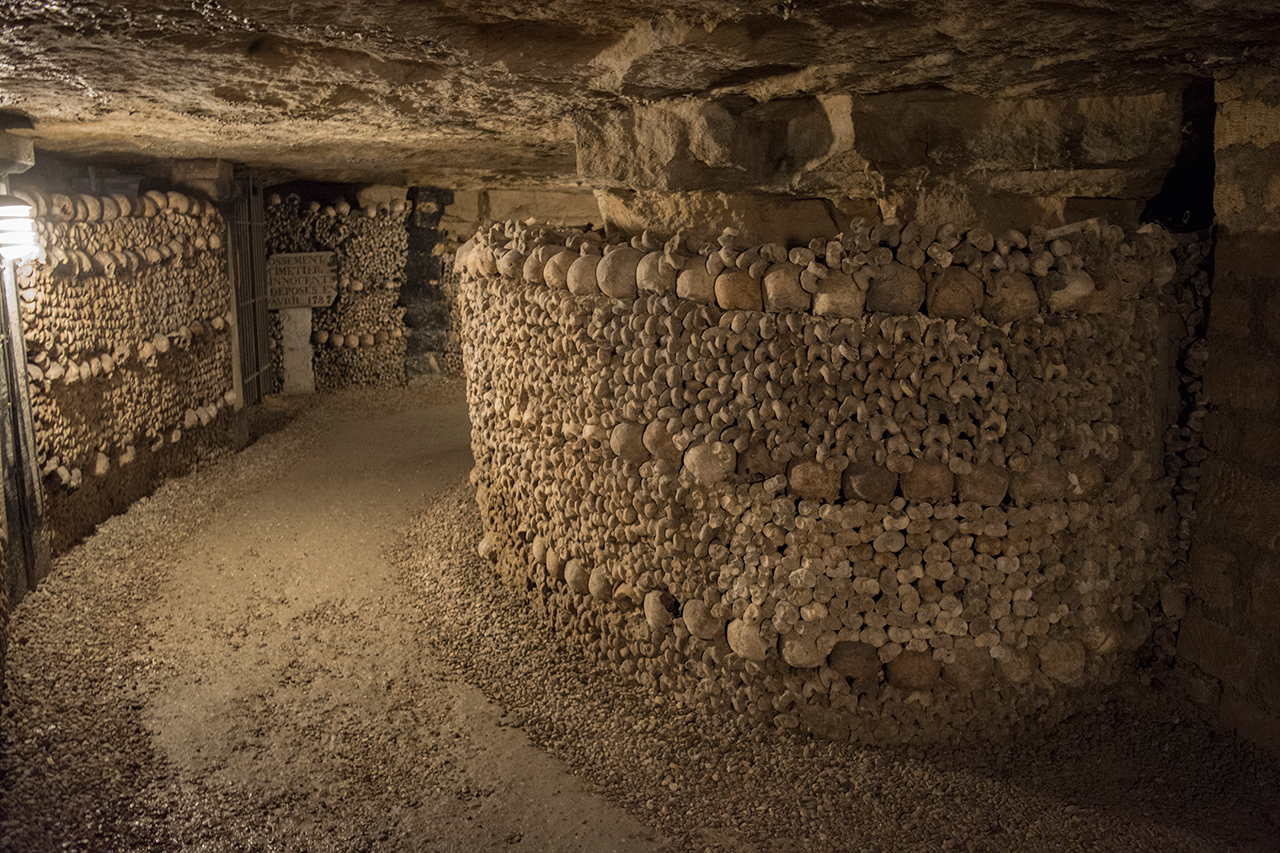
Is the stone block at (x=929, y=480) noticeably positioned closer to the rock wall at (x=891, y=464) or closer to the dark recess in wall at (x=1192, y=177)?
the rock wall at (x=891, y=464)

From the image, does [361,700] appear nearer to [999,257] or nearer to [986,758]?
[986,758]

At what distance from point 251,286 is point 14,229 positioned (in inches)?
187

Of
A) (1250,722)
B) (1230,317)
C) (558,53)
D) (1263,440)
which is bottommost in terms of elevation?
(1250,722)

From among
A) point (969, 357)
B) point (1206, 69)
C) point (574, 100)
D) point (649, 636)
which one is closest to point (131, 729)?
point (649, 636)

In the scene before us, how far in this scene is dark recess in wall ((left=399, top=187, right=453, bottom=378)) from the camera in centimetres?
970

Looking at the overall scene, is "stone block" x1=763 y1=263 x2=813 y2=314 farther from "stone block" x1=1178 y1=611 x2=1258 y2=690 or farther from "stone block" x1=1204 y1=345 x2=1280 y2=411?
"stone block" x1=1178 y1=611 x2=1258 y2=690

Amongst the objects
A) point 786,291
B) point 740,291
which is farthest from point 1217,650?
point 740,291

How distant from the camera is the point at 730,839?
2.83 meters

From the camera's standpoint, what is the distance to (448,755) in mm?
3305

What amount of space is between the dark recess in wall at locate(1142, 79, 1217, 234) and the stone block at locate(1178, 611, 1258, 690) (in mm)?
1408

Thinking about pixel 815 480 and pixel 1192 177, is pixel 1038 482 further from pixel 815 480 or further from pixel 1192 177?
pixel 1192 177

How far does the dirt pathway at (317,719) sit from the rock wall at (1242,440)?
2011 millimetres

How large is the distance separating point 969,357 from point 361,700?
2.56m

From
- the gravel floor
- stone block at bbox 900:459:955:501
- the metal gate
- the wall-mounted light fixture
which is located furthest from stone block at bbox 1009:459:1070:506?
the metal gate
